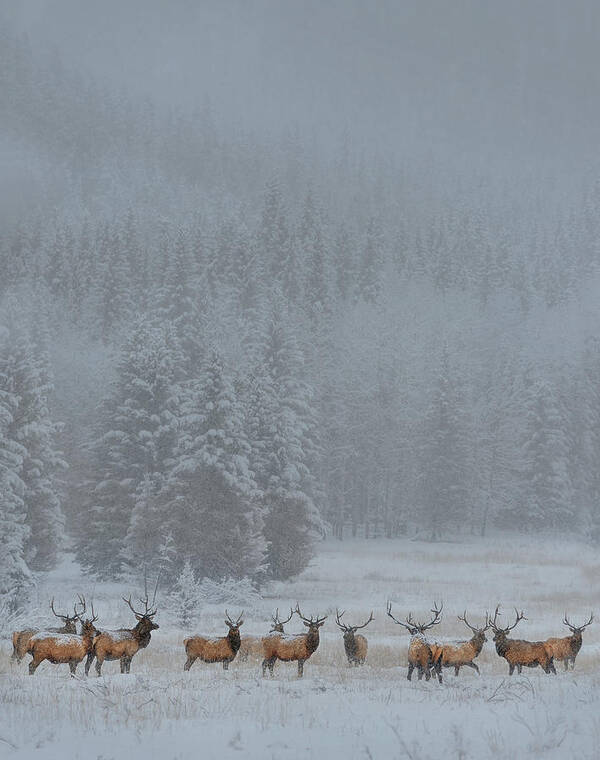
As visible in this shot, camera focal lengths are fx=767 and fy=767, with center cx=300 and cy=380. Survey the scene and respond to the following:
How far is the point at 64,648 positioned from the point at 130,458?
27.3 metres

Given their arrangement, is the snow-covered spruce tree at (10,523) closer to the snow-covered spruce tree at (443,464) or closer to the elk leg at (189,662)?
the elk leg at (189,662)

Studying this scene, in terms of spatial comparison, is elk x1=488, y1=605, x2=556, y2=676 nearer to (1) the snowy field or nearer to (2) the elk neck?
(1) the snowy field

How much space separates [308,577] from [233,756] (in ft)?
113

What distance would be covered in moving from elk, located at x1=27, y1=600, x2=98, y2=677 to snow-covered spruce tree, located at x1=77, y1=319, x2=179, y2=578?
22.5m

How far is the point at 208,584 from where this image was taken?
30.4 metres

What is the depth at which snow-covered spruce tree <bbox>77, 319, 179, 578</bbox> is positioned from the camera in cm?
3578

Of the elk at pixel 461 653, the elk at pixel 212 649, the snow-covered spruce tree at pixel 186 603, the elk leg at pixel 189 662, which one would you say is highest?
the elk at pixel 461 653

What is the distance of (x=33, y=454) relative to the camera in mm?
33656

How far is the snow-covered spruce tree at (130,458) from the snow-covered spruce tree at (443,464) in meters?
33.0

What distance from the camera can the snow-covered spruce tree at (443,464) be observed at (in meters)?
66.6

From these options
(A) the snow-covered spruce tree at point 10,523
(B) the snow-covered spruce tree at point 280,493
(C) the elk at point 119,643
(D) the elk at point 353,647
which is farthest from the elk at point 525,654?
(B) the snow-covered spruce tree at point 280,493

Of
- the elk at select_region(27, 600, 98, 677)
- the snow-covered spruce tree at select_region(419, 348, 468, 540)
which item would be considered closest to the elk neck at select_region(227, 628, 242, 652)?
the elk at select_region(27, 600, 98, 677)

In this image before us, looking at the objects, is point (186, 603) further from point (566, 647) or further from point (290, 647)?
point (566, 647)

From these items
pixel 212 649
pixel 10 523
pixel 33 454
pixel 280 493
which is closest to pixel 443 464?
pixel 280 493
